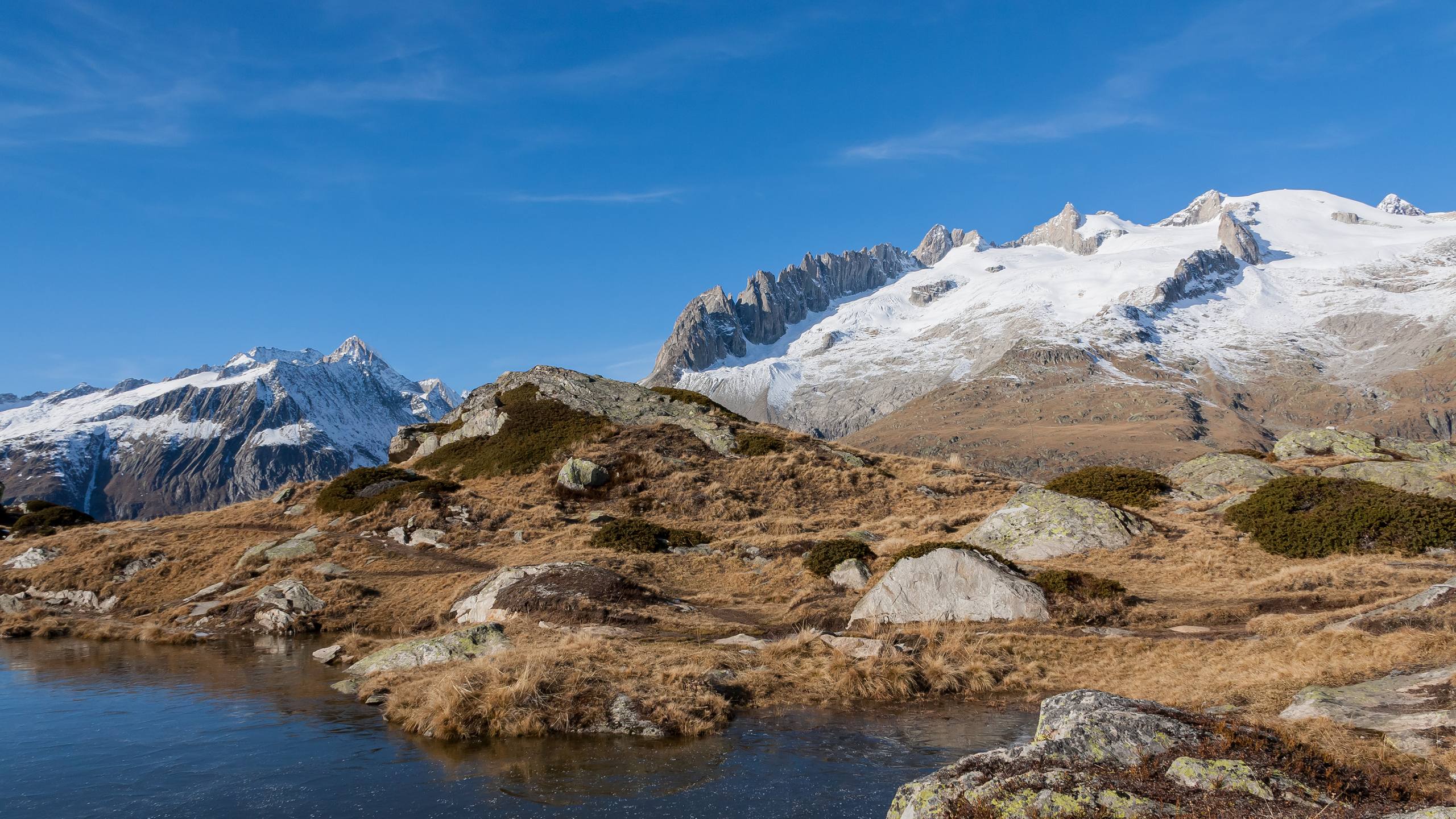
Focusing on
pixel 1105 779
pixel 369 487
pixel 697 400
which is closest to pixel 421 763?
pixel 1105 779

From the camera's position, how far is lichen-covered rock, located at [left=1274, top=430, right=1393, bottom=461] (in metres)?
50.6

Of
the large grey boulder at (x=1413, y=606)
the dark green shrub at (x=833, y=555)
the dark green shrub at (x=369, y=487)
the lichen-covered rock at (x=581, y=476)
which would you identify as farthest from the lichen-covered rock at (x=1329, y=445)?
the dark green shrub at (x=369, y=487)

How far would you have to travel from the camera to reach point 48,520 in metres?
59.0

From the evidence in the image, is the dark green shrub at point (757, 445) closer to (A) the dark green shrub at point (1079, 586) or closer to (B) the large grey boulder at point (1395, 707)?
(A) the dark green shrub at point (1079, 586)

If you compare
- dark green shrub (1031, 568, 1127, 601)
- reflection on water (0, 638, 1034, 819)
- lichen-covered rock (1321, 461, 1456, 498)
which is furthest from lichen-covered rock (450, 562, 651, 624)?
lichen-covered rock (1321, 461, 1456, 498)

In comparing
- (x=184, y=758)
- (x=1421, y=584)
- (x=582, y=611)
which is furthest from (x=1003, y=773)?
(x=1421, y=584)

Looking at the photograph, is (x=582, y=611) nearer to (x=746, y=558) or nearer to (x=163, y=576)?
(x=746, y=558)

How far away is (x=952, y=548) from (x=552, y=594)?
13.2m

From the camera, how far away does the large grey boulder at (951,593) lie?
2298 centimetres

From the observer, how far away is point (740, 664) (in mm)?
19781

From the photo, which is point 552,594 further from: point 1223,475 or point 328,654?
point 1223,475

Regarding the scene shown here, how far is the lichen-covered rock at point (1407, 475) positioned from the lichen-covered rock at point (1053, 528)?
515 inches

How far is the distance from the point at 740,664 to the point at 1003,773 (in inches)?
440

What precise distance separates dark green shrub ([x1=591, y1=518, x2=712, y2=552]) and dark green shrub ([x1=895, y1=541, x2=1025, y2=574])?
12.6 m
